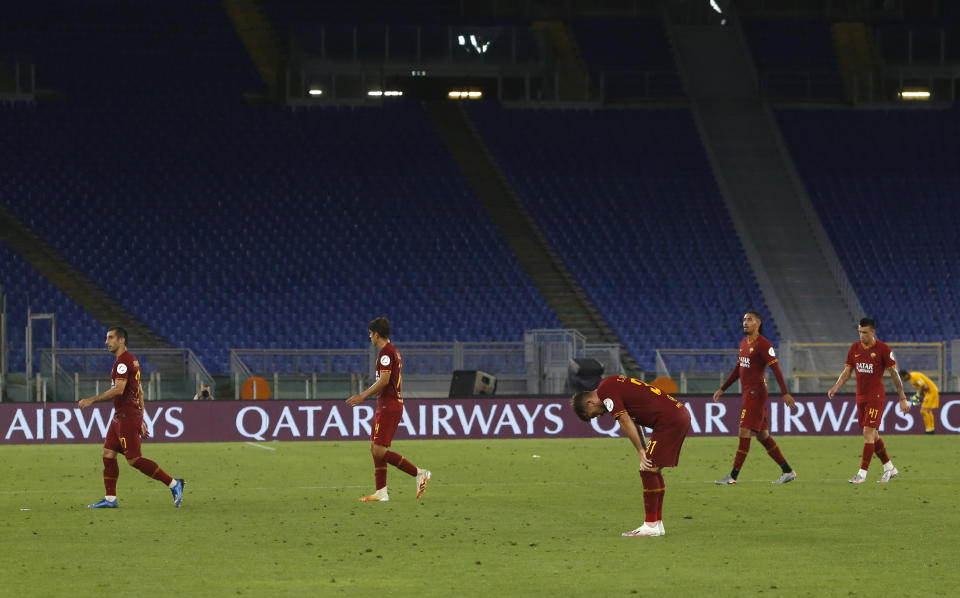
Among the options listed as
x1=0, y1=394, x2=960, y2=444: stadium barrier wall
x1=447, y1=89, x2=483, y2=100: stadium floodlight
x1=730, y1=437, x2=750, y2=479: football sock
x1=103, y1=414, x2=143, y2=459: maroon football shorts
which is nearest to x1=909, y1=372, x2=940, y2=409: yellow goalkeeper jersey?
x1=0, y1=394, x2=960, y2=444: stadium barrier wall

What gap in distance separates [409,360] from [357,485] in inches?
482

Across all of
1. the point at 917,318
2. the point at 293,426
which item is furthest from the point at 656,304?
the point at 293,426

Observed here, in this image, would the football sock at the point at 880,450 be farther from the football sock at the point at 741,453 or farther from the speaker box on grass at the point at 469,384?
the speaker box on grass at the point at 469,384

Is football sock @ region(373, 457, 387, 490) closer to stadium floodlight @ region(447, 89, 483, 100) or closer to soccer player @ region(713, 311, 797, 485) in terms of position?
soccer player @ region(713, 311, 797, 485)

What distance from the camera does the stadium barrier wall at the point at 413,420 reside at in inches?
1111

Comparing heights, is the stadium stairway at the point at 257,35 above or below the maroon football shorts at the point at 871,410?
above

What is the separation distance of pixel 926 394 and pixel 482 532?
1874 cm

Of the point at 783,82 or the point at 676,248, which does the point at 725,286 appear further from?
the point at 783,82

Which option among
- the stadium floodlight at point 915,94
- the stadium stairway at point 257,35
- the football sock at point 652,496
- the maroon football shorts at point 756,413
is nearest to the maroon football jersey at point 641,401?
the football sock at point 652,496

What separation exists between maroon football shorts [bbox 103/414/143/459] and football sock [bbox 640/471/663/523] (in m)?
5.86

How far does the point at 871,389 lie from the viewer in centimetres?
1836

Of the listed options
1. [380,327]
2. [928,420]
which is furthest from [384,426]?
[928,420]

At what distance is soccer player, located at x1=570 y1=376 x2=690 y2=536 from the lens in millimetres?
11961

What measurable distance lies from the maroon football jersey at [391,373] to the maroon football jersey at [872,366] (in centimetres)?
627
